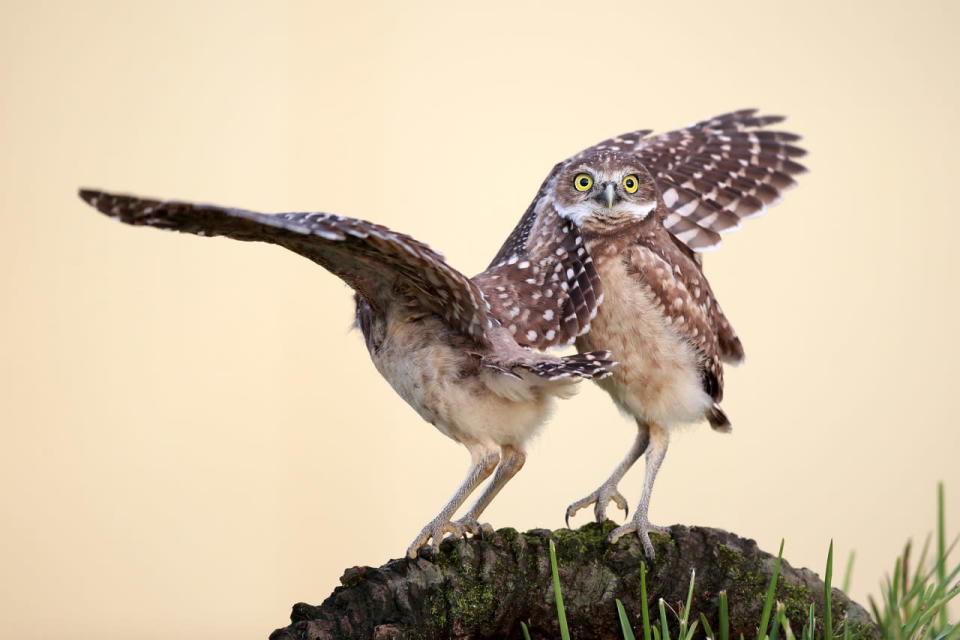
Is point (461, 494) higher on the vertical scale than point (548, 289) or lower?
lower

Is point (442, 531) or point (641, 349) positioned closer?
point (442, 531)

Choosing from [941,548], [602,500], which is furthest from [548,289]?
[941,548]

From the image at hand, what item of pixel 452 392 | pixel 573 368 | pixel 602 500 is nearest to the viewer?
pixel 573 368

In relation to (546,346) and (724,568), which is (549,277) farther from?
(724,568)

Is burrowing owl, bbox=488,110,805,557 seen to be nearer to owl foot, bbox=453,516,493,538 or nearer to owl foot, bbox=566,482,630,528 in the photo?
owl foot, bbox=566,482,630,528

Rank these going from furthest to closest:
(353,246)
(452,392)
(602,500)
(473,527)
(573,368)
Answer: (602,500)
(473,527)
(452,392)
(573,368)
(353,246)

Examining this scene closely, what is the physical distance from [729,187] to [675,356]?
2.12 feet

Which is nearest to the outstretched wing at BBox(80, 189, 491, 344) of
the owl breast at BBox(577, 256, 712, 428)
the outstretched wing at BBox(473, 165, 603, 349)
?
the outstretched wing at BBox(473, 165, 603, 349)

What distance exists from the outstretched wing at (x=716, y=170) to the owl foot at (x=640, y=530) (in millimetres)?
848

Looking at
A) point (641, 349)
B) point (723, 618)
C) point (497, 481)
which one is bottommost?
point (723, 618)

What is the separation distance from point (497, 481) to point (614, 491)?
20.0 inches

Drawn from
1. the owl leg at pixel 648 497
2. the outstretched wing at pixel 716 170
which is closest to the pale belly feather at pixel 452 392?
the owl leg at pixel 648 497

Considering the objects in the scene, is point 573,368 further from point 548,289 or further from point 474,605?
point 474,605

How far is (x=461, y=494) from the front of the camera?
2371 mm
